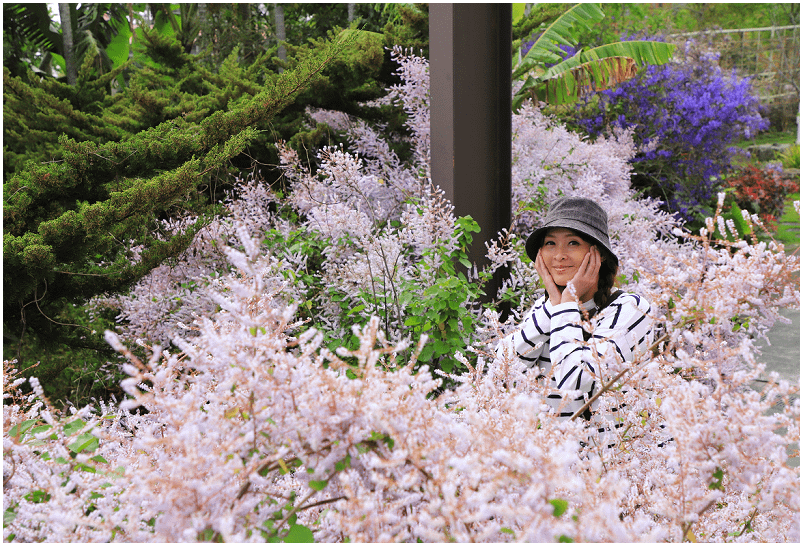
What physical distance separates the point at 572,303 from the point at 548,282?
227 mm

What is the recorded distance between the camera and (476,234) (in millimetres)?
3889

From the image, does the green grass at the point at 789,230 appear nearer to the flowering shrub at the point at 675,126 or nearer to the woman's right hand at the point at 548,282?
the flowering shrub at the point at 675,126

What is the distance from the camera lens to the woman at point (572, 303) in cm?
178

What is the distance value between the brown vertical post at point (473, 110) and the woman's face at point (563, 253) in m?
1.57

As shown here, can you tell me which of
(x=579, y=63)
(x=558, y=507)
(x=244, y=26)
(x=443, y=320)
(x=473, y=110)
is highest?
(x=244, y=26)

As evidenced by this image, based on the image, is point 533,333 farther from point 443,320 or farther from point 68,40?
point 68,40

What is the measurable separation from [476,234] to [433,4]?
1.60 m

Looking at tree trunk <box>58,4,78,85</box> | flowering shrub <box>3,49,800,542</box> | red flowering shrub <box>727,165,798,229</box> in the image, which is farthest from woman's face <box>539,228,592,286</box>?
tree trunk <box>58,4,78,85</box>

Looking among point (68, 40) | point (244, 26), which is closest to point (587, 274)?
point (244, 26)

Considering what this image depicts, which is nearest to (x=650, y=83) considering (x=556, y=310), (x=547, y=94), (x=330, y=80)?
(x=547, y=94)

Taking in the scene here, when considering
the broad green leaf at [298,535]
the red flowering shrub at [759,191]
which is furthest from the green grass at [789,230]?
the broad green leaf at [298,535]

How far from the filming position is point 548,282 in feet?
7.11

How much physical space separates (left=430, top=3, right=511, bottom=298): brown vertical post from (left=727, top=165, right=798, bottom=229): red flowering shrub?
733 centimetres

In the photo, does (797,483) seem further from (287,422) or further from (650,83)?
(650,83)
